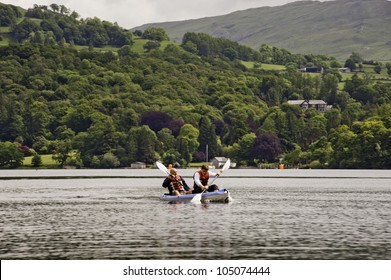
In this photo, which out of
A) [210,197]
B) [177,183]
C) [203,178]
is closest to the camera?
[210,197]

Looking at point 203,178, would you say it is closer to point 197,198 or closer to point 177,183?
point 197,198

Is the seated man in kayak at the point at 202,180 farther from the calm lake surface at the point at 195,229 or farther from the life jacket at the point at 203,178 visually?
the calm lake surface at the point at 195,229

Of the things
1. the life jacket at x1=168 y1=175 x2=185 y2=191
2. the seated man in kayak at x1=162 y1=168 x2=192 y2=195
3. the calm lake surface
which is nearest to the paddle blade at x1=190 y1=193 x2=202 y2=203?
the calm lake surface

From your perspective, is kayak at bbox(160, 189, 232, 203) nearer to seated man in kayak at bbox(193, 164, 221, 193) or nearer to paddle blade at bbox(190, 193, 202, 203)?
paddle blade at bbox(190, 193, 202, 203)

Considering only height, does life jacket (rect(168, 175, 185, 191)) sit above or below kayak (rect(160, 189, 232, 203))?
above

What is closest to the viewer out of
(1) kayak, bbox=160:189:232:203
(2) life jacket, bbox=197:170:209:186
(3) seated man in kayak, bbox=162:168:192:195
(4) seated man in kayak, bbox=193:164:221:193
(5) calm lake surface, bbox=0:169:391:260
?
(5) calm lake surface, bbox=0:169:391:260

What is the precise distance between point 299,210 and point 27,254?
30.9 meters

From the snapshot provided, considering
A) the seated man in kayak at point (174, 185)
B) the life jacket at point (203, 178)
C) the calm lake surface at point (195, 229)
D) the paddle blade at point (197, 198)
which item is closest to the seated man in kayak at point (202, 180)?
the life jacket at point (203, 178)

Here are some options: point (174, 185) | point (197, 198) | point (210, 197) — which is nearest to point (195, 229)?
point (197, 198)

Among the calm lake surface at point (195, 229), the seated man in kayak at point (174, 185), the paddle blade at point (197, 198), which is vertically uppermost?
the seated man in kayak at point (174, 185)

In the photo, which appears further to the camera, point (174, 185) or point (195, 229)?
point (174, 185)

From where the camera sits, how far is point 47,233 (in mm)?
50219
